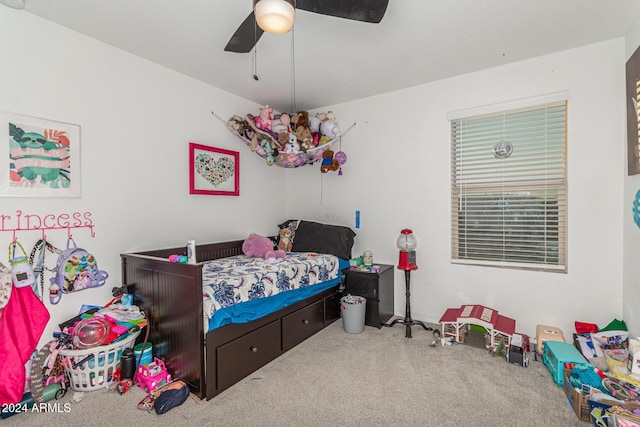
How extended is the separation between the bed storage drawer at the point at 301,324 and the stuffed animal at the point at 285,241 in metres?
0.84

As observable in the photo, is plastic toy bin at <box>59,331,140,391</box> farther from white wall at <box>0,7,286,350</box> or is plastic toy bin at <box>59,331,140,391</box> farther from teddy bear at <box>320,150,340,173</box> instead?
teddy bear at <box>320,150,340,173</box>

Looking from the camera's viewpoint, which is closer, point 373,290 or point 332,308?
point 373,290

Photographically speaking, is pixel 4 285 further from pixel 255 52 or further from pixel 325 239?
pixel 325 239

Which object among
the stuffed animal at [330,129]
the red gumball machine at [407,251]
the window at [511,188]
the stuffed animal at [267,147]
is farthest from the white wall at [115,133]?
the window at [511,188]

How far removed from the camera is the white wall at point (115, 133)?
6.65 ft

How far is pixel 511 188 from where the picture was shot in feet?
9.43

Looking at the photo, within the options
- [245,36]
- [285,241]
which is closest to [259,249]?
[285,241]

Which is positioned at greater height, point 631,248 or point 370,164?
point 370,164

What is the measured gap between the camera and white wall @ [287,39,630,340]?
245 centimetres

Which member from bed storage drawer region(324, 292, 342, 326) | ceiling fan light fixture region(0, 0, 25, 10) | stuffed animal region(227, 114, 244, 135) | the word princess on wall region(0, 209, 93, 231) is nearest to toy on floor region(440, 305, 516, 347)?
bed storage drawer region(324, 292, 342, 326)

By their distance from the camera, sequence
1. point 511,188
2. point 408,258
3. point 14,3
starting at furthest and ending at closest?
point 408,258, point 511,188, point 14,3

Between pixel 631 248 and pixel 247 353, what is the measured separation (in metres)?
2.86

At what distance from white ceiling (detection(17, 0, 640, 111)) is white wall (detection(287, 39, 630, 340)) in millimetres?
217

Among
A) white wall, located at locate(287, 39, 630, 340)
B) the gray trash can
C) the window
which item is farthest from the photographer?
the gray trash can
